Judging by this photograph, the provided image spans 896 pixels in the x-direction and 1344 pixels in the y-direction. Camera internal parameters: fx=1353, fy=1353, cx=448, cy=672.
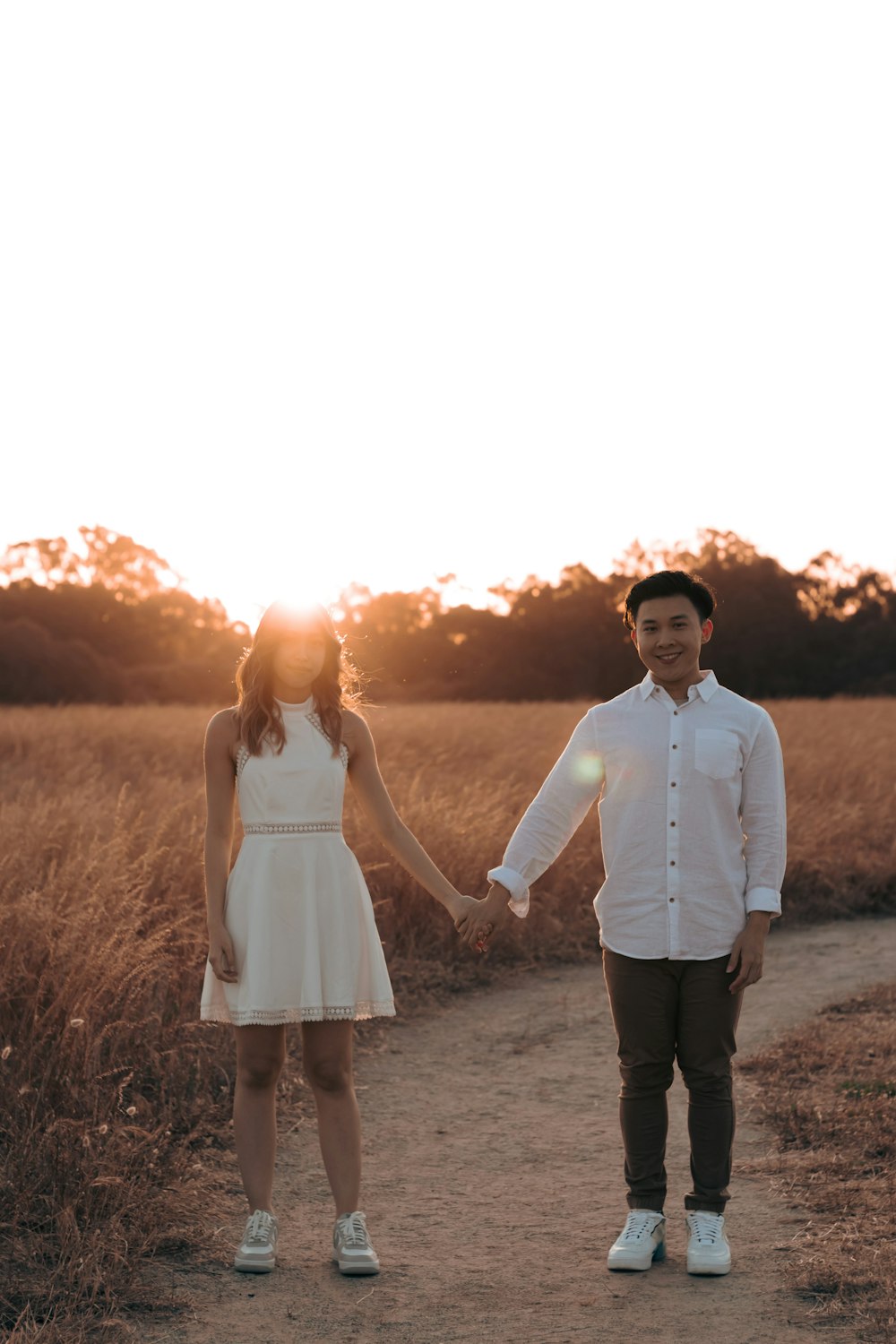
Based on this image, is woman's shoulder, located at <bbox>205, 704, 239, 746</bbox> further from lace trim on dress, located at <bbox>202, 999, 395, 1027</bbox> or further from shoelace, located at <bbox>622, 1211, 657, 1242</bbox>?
shoelace, located at <bbox>622, 1211, 657, 1242</bbox>

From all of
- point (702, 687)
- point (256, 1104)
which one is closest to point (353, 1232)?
point (256, 1104)

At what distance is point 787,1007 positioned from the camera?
674cm

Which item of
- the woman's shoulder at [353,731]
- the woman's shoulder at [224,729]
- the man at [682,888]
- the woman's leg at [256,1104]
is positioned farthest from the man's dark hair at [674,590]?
the woman's leg at [256,1104]

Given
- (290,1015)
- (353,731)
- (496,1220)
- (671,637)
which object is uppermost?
(671,637)

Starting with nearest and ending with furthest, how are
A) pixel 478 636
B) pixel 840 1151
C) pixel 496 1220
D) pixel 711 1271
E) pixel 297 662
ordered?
pixel 711 1271, pixel 297 662, pixel 496 1220, pixel 840 1151, pixel 478 636

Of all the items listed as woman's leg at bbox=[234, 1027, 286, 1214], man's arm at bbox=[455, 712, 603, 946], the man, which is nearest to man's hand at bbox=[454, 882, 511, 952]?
man's arm at bbox=[455, 712, 603, 946]

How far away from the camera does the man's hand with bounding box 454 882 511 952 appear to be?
3.59 metres

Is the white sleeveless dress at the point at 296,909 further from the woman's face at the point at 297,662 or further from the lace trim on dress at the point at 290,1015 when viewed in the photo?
the woman's face at the point at 297,662

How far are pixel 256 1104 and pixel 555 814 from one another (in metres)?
1.06

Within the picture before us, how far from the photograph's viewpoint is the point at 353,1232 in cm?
339

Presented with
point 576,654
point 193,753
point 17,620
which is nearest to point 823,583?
point 576,654

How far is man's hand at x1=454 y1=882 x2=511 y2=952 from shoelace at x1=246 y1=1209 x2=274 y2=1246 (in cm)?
86

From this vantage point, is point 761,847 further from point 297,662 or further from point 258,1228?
point 258,1228

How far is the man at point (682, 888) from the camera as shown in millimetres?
3348
